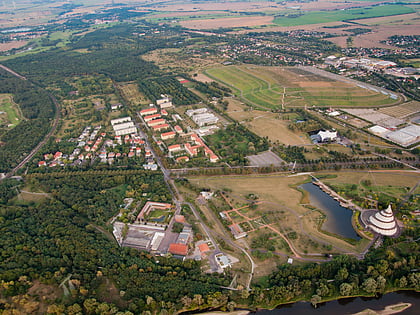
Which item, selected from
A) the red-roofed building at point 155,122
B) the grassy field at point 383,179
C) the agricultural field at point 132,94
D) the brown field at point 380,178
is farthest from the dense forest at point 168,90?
the grassy field at point 383,179

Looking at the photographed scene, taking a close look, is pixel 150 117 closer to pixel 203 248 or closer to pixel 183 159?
pixel 183 159

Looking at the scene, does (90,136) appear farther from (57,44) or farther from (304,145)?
(57,44)

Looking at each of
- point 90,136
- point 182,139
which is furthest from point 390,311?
point 90,136

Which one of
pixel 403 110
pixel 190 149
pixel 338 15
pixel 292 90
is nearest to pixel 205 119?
pixel 190 149

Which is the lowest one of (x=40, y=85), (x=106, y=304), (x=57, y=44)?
(x=106, y=304)

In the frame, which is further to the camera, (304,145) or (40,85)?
(40,85)

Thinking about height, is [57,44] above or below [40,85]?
above
